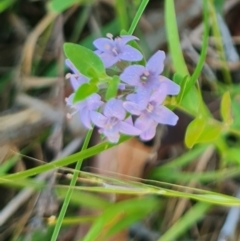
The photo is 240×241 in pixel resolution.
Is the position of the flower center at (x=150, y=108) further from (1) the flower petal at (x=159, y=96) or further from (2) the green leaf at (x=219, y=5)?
(2) the green leaf at (x=219, y=5)

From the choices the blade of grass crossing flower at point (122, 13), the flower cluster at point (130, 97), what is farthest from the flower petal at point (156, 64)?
the blade of grass crossing flower at point (122, 13)

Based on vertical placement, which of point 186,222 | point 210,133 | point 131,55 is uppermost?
point 131,55

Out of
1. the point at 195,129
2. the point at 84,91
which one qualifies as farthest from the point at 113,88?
the point at 195,129

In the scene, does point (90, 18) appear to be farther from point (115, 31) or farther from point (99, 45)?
point (99, 45)

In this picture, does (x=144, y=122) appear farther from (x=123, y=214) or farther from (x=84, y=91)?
(x=123, y=214)

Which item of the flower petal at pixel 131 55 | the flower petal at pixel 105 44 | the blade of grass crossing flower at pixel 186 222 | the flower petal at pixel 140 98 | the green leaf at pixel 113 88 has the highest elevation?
the flower petal at pixel 105 44
